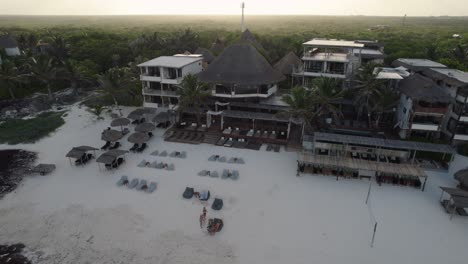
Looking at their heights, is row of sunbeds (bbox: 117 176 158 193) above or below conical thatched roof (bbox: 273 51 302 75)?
below

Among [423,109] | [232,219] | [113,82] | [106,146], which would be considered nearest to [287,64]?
[423,109]

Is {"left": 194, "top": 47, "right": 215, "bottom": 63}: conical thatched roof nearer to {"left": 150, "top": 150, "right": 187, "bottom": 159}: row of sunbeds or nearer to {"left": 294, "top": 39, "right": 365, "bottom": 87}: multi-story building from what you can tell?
{"left": 294, "top": 39, "right": 365, "bottom": 87}: multi-story building

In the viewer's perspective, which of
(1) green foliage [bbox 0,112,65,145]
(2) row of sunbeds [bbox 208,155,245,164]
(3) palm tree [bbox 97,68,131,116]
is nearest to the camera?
(2) row of sunbeds [bbox 208,155,245,164]

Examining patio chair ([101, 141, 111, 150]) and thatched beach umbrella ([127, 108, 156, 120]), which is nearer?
patio chair ([101, 141, 111, 150])

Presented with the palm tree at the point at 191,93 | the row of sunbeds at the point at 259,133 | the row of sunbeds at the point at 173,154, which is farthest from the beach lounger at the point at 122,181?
the row of sunbeds at the point at 259,133

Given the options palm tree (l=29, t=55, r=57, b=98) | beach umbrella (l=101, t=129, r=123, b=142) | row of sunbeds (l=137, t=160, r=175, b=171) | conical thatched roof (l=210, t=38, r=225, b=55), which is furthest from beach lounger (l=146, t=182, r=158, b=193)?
conical thatched roof (l=210, t=38, r=225, b=55)

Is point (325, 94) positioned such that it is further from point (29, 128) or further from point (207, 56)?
point (29, 128)

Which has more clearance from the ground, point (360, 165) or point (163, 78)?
point (163, 78)
